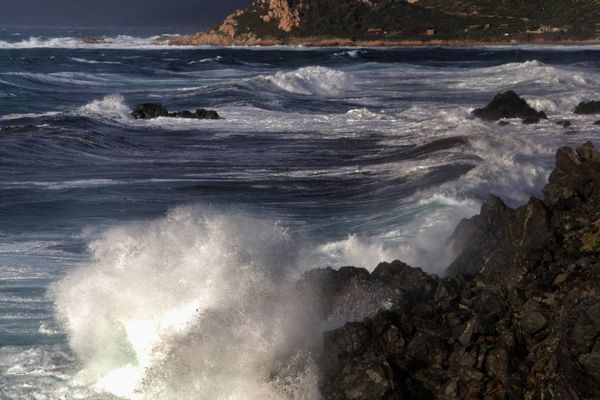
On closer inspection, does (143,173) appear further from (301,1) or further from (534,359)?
(301,1)

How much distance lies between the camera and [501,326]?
859cm

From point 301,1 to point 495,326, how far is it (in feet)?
332

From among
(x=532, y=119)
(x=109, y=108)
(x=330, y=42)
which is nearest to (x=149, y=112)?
(x=109, y=108)

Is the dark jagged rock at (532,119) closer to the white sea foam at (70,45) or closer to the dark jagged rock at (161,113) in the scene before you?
the dark jagged rock at (161,113)

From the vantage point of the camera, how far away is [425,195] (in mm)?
15758

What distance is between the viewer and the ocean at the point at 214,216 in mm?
9664

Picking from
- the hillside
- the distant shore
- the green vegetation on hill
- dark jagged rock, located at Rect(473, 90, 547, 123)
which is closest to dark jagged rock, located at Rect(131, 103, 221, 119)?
dark jagged rock, located at Rect(473, 90, 547, 123)

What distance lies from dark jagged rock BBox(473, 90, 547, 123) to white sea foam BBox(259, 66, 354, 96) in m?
13.0

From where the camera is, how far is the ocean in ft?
31.7

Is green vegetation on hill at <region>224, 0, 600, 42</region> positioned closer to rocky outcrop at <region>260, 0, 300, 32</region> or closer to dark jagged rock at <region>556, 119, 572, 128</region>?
rocky outcrop at <region>260, 0, 300, 32</region>

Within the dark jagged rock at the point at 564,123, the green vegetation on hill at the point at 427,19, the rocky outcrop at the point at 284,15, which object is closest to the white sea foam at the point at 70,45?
the green vegetation on hill at the point at 427,19

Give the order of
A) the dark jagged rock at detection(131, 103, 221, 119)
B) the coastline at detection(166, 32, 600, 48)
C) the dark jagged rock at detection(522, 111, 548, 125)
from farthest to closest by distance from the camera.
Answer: the coastline at detection(166, 32, 600, 48)
the dark jagged rock at detection(131, 103, 221, 119)
the dark jagged rock at detection(522, 111, 548, 125)

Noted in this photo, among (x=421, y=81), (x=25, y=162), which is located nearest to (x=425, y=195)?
(x=25, y=162)

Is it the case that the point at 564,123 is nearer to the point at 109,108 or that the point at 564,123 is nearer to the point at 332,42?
the point at 109,108
